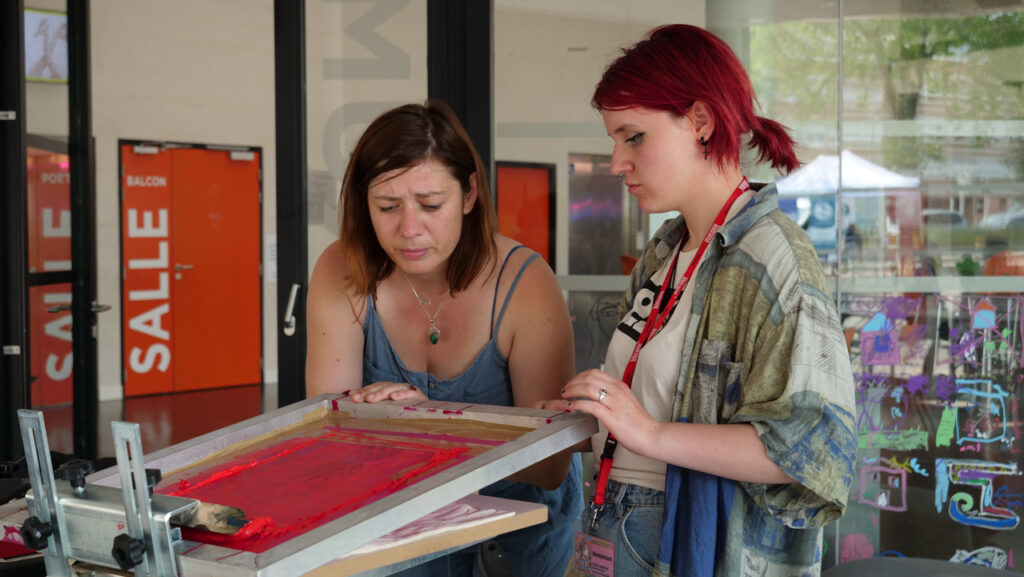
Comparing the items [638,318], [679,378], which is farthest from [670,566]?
[638,318]

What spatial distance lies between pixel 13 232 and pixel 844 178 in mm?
3405

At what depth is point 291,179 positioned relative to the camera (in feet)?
12.4

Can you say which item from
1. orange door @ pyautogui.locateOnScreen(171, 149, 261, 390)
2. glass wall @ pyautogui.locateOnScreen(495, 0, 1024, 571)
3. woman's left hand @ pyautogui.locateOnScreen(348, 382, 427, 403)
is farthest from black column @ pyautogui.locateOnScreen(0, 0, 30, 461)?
orange door @ pyautogui.locateOnScreen(171, 149, 261, 390)

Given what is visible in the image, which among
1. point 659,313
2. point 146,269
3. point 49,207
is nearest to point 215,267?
point 146,269

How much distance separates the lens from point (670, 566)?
1.29m

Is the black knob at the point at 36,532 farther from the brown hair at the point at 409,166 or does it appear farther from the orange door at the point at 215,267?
the orange door at the point at 215,267

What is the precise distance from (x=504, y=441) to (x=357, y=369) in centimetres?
57

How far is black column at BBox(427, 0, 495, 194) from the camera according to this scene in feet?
11.3

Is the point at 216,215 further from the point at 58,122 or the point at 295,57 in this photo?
the point at 295,57

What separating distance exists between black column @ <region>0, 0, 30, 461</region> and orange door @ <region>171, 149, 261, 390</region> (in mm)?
5191

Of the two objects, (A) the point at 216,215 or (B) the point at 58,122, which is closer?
(B) the point at 58,122

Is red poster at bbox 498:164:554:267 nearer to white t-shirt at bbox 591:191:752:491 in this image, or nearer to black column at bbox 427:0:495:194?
black column at bbox 427:0:495:194

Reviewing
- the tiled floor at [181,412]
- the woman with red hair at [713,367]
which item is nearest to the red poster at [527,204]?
the woman with red hair at [713,367]

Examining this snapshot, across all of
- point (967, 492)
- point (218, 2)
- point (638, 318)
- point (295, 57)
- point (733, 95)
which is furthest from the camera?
point (218, 2)
